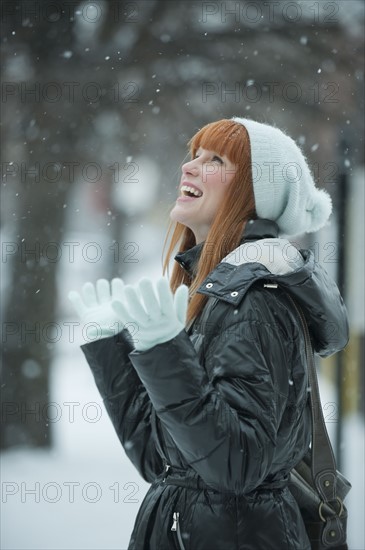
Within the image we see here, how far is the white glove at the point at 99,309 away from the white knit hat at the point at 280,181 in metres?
0.44

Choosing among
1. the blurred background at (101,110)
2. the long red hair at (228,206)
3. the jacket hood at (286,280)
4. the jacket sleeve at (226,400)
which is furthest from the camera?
the blurred background at (101,110)

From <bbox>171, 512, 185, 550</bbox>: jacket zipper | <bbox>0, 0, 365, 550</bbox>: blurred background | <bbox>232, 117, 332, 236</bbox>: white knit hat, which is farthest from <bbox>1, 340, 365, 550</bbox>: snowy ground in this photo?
<bbox>232, 117, 332, 236</bbox>: white knit hat

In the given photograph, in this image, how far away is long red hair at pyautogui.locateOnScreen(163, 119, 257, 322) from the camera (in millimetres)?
2082

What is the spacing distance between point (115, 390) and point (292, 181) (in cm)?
74

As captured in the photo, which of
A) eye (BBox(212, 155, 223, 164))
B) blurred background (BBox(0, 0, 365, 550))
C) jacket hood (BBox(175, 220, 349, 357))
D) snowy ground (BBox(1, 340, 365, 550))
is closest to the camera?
jacket hood (BBox(175, 220, 349, 357))

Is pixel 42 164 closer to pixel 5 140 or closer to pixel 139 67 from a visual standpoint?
pixel 5 140

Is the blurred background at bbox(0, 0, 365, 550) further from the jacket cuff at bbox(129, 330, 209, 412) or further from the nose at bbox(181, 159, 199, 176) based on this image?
the jacket cuff at bbox(129, 330, 209, 412)

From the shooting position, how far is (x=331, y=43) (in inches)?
265

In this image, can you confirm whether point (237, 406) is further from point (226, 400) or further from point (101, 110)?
point (101, 110)

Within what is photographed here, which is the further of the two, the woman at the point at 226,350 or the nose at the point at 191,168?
the nose at the point at 191,168

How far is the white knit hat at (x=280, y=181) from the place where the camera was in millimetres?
2133

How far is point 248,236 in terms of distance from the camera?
2094 mm

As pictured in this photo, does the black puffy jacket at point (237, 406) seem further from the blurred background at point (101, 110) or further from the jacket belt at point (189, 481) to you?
the blurred background at point (101, 110)

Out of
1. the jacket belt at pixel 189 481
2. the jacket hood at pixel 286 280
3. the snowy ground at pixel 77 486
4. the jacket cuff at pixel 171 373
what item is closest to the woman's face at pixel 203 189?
the jacket hood at pixel 286 280
